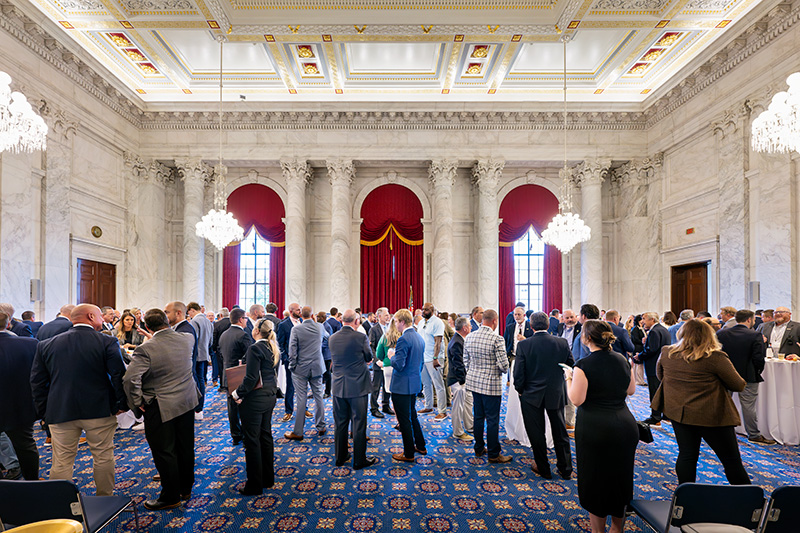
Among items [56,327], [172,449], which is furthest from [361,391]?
[56,327]

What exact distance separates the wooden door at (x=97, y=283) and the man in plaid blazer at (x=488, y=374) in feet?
33.2

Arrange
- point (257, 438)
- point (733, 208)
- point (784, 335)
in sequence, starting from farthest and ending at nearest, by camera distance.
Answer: point (733, 208)
point (784, 335)
point (257, 438)

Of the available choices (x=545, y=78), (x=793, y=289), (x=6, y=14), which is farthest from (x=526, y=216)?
(x=6, y=14)

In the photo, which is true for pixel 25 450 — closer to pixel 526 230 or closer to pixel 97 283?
pixel 97 283

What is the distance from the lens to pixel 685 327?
3.16m

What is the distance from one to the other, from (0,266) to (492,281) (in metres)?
11.0

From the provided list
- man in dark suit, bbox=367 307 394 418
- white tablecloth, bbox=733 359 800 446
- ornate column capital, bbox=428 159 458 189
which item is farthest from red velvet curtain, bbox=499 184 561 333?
white tablecloth, bbox=733 359 800 446

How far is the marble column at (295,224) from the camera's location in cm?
1245

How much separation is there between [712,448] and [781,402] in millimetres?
3290

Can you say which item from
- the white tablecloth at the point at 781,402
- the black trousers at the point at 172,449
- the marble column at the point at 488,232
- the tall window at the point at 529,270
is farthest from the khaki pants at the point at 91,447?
the tall window at the point at 529,270

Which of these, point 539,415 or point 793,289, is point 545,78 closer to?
point 793,289

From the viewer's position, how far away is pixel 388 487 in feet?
13.3

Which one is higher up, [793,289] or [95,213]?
[95,213]

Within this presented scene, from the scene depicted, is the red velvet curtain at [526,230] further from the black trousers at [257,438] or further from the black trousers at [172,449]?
the black trousers at [172,449]
